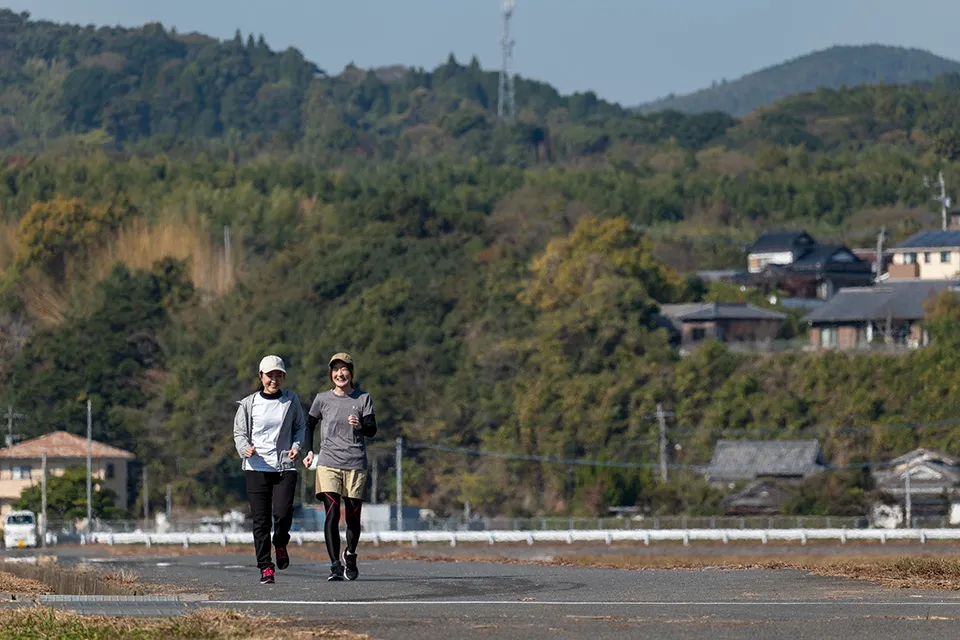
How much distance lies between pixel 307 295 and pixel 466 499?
22.0m

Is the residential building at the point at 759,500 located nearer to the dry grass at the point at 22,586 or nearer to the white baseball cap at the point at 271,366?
the dry grass at the point at 22,586

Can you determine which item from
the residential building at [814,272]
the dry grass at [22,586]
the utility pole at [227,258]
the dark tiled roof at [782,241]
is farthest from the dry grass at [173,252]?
the dry grass at [22,586]

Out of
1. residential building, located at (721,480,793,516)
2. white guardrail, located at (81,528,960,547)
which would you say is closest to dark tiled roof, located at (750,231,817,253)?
residential building, located at (721,480,793,516)

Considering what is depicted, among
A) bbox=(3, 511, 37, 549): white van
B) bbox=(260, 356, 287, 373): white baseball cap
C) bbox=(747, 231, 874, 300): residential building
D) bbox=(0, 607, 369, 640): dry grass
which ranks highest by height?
bbox=(747, 231, 874, 300): residential building

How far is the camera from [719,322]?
81750 mm

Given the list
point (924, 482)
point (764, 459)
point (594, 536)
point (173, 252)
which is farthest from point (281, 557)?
point (173, 252)

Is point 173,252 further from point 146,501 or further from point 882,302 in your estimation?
point 882,302

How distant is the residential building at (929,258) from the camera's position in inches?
3578

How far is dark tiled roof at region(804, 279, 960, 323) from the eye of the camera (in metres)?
80.5

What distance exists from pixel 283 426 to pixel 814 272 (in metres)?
87.6

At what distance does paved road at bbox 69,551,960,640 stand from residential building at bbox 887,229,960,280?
8009cm

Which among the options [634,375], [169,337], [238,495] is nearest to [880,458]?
[634,375]

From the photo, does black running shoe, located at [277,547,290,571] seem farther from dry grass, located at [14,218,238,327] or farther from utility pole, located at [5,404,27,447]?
dry grass, located at [14,218,238,327]

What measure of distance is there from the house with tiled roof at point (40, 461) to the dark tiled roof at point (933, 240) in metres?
40.4
